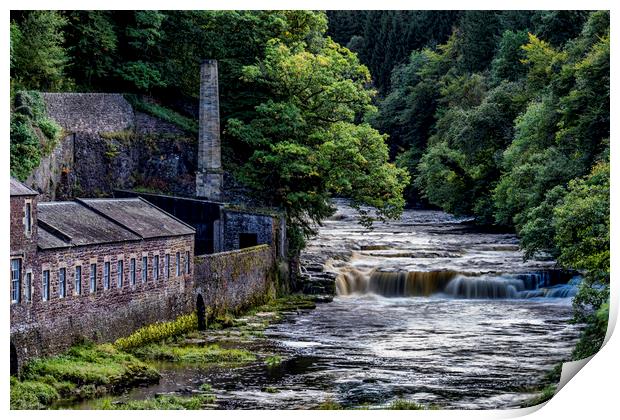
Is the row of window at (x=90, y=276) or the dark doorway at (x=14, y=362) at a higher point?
the row of window at (x=90, y=276)

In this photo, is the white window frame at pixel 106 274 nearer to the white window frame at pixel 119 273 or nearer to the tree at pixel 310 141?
the white window frame at pixel 119 273

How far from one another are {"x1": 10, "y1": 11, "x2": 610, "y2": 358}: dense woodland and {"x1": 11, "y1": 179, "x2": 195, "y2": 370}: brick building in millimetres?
6866

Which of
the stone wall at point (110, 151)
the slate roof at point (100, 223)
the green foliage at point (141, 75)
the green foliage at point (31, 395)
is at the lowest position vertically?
the green foliage at point (31, 395)

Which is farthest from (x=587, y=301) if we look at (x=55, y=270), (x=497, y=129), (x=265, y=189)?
(x=497, y=129)

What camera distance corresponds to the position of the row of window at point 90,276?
120ft

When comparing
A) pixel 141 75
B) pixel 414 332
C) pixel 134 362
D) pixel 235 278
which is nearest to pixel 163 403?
pixel 134 362

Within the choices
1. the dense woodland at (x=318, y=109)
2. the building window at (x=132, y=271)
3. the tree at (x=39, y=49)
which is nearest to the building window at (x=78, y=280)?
the building window at (x=132, y=271)

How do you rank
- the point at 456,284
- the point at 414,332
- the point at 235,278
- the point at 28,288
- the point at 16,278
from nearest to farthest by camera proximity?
the point at 16,278, the point at 28,288, the point at 414,332, the point at 235,278, the point at 456,284

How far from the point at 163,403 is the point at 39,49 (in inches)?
1037

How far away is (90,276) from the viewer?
41156 millimetres

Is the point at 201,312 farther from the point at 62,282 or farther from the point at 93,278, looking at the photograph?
the point at 62,282

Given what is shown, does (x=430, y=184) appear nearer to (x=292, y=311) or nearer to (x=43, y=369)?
(x=292, y=311)

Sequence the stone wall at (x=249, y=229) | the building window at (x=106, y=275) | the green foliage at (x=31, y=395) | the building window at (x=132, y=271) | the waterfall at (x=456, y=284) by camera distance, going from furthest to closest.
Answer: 1. the waterfall at (x=456, y=284)
2. the stone wall at (x=249, y=229)
3. the building window at (x=132, y=271)
4. the building window at (x=106, y=275)
5. the green foliage at (x=31, y=395)

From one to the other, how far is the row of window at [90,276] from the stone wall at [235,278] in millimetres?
1622
